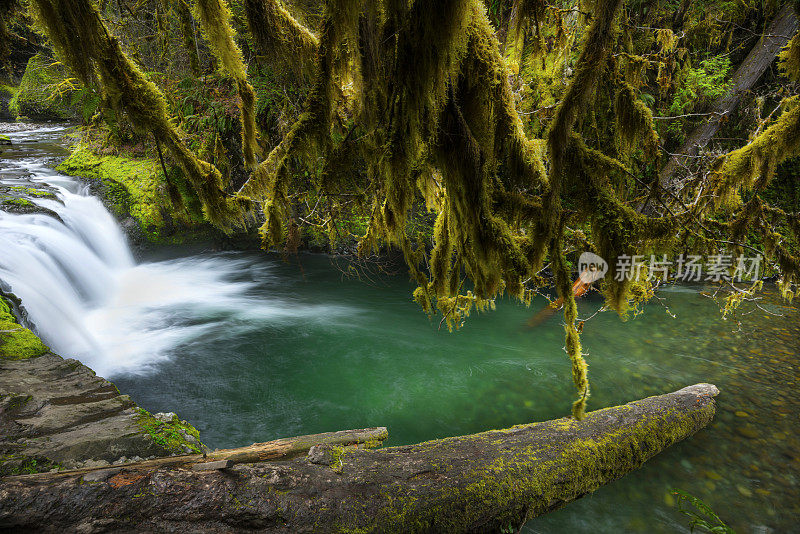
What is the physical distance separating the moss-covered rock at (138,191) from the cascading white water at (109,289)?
16.9 inches

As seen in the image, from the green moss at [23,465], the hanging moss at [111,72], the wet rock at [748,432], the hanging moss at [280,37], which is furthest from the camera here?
the wet rock at [748,432]

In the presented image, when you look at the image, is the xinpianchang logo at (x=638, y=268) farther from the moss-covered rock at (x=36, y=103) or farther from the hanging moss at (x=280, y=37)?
the moss-covered rock at (x=36, y=103)

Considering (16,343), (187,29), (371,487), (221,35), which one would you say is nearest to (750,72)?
(221,35)

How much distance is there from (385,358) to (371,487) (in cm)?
382

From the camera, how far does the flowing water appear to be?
13.6ft

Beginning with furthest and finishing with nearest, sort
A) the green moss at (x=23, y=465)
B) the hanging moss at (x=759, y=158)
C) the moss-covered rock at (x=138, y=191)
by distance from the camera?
the moss-covered rock at (x=138, y=191) < the hanging moss at (x=759, y=158) < the green moss at (x=23, y=465)

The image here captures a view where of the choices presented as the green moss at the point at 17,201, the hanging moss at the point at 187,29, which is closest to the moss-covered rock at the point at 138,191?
the green moss at the point at 17,201

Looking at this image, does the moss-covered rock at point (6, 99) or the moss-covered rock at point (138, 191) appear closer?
the moss-covered rock at point (138, 191)

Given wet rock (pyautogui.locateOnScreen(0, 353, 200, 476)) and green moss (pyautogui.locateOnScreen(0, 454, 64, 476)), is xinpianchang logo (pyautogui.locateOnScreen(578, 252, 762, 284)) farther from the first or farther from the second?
green moss (pyautogui.locateOnScreen(0, 454, 64, 476))

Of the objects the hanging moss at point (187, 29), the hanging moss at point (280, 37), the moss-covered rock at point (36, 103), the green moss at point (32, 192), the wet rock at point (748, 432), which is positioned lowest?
the wet rock at point (748, 432)

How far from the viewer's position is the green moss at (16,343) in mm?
3820

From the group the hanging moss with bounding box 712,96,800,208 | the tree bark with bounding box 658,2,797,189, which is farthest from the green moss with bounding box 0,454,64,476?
the tree bark with bounding box 658,2,797,189

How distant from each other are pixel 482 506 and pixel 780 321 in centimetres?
846

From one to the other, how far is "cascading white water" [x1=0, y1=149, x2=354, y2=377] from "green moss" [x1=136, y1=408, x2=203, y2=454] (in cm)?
331
